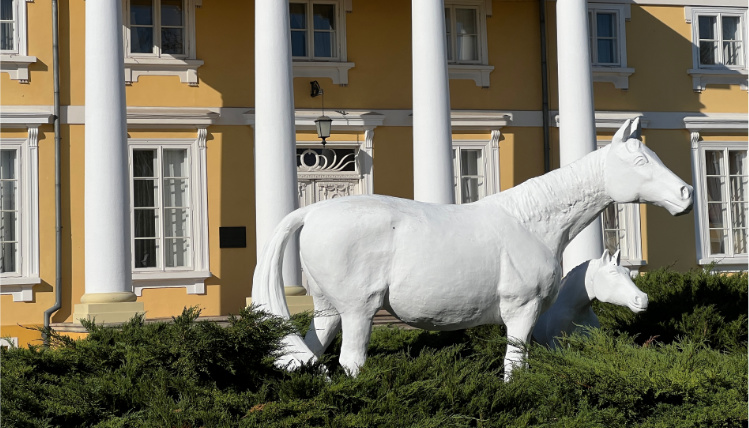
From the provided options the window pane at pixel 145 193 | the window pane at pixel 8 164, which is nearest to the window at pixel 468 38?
the window pane at pixel 145 193

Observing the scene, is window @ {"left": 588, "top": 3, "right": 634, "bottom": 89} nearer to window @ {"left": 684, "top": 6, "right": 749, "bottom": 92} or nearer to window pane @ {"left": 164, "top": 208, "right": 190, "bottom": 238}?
window @ {"left": 684, "top": 6, "right": 749, "bottom": 92}

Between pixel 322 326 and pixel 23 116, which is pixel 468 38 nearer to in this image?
pixel 23 116

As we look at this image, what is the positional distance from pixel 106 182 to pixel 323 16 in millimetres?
5410

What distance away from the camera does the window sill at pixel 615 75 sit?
17.3 metres

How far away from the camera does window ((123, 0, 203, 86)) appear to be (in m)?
15.7

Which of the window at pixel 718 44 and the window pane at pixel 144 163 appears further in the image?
the window at pixel 718 44

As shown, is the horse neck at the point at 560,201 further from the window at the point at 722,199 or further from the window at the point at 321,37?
the window at the point at 722,199

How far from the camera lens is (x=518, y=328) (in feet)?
20.4

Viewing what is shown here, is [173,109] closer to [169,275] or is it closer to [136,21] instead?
[136,21]

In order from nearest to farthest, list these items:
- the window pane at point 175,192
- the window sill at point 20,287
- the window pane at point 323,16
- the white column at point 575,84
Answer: the white column at point 575,84
the window sill at point 20,287
the window pane at point 175,192
the window pane at point 323,16

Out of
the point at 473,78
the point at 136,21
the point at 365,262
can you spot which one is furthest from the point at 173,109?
the point at 365,262

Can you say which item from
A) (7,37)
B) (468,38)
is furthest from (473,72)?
(7,37)

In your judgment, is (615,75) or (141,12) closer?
(141,12)

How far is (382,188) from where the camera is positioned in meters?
16.5
